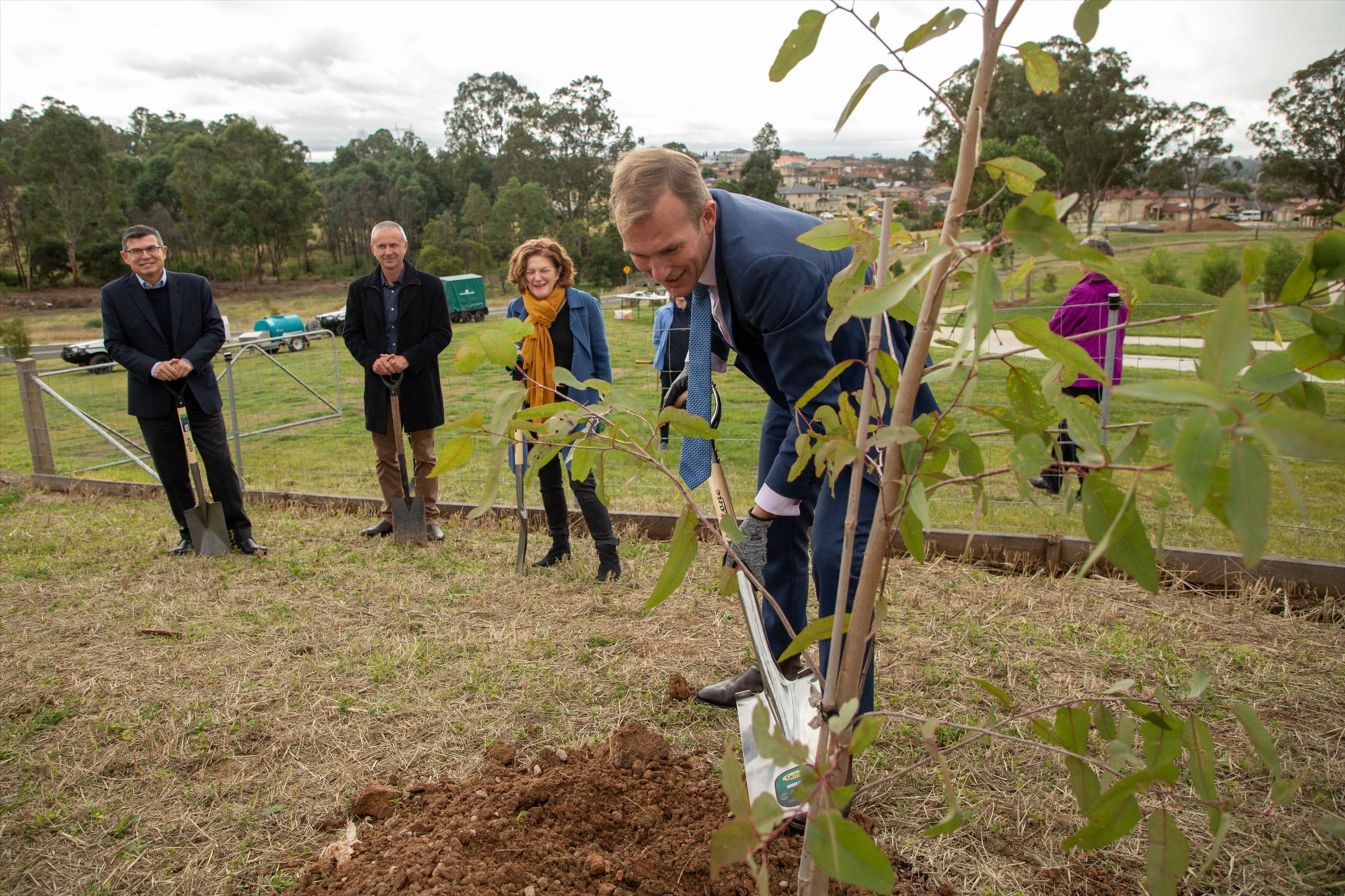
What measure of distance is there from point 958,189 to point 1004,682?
2378 millimetres

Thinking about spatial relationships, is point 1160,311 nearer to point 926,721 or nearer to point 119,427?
point 926,721

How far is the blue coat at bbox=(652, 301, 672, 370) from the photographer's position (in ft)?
17.1

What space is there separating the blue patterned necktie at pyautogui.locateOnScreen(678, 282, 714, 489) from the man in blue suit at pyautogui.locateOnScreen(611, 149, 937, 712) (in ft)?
0.40

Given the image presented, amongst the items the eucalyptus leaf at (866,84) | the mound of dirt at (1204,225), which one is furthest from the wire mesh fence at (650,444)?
the mound of dirt at (1204,225)

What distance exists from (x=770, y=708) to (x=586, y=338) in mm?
2873

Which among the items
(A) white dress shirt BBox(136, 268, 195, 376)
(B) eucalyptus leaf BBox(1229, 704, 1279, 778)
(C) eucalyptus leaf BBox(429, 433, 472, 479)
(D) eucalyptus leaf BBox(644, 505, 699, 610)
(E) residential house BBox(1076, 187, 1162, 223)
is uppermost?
(E) residential house BBox(1076, 187, 1162, 223)

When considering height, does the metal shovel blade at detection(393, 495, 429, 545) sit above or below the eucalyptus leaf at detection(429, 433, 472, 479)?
below

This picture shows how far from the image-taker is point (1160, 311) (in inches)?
452

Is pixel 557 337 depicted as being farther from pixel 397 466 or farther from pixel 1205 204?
pixel 1205 204

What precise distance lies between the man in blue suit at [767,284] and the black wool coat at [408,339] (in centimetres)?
324

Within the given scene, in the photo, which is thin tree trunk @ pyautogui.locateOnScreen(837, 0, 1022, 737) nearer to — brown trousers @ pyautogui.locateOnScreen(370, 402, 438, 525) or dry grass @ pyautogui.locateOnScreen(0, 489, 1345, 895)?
dry grass @ pyautogui.locateOnScreen(0, 489, 1345, 895)

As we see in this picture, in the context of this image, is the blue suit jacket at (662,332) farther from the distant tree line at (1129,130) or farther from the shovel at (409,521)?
the distant tree line at (1129,130)

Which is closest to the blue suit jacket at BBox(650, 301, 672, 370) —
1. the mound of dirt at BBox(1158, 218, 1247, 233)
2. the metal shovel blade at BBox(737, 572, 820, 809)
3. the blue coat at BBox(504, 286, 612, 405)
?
the blue coat at BBox(504, 286, 612, 405)

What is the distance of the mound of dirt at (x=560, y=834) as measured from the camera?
196 cm
